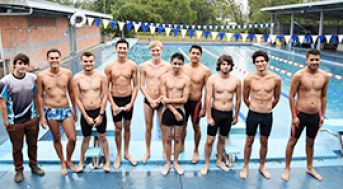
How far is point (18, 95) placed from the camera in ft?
11.6

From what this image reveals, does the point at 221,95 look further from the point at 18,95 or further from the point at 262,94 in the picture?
the point at 18,95

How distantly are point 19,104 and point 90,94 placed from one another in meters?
0.83

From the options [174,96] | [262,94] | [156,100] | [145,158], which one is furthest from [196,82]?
[145,158]

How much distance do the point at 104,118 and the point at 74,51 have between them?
A: 53.6ft

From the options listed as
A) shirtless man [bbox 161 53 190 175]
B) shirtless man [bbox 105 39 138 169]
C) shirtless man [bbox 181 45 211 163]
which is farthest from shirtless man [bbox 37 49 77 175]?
shirtless man [bbox 181 45 211 163]

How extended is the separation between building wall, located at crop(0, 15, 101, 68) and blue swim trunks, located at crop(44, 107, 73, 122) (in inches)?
311

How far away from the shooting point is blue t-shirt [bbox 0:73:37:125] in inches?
137

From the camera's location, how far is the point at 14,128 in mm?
3586

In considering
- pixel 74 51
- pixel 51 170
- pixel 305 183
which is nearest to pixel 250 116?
pixel 305 183

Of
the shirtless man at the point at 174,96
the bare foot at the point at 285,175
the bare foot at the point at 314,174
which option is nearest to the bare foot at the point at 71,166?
the shirtless man at the point at 174,96

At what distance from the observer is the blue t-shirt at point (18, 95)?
3.49m

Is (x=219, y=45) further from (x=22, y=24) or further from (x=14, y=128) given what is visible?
(x=14, y=128)

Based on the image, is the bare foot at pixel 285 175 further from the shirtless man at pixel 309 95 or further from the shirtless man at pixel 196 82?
the shirtless man at pixel 196 82

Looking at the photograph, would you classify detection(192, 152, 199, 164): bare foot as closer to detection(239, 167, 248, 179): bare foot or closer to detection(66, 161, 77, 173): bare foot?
detection(239, 167, 248, 179): bare foot
